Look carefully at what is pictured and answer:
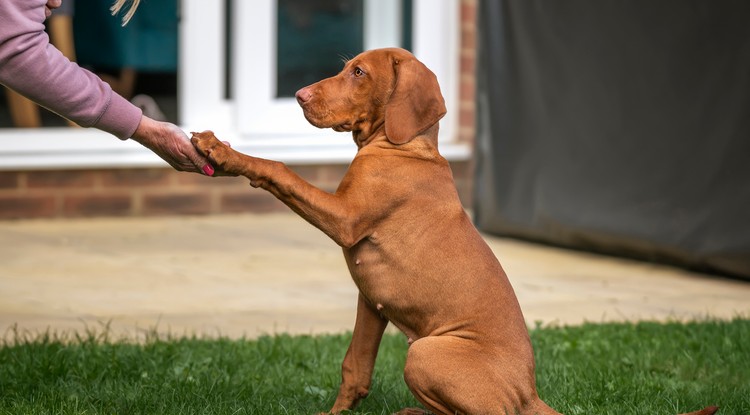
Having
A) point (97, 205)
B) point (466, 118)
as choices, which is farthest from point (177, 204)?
point (466, 118)

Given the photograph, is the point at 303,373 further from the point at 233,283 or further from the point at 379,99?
the point at 233,283

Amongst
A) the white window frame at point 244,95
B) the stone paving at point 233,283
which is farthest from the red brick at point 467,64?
the stone paving at point 233,283

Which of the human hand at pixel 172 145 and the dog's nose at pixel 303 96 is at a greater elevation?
the dog's nose at pixel 303 96

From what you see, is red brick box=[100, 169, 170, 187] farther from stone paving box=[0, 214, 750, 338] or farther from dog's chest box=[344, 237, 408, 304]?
dog's chest box=[344, 237, 408, 304]

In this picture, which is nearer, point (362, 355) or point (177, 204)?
point (362, 355)

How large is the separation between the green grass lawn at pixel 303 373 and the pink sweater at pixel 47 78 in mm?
1019

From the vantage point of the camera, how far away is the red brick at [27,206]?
934 cm

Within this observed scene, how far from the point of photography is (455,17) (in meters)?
10.4

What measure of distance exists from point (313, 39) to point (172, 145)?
604 centimetres

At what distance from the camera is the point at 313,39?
33.8 feet

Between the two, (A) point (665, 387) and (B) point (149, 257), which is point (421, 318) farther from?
(B) point (149, 257)

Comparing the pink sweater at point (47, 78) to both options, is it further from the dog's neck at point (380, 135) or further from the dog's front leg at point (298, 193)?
the dog's neck at point (380, 135)

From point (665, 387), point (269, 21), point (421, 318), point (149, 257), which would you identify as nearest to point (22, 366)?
point (421, 318)

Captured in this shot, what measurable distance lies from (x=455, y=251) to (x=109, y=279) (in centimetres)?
360
